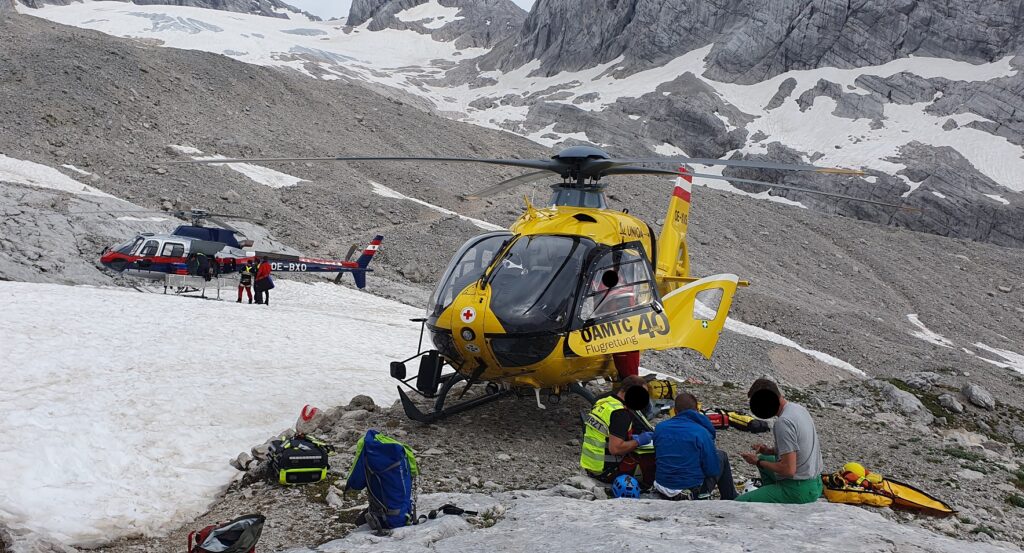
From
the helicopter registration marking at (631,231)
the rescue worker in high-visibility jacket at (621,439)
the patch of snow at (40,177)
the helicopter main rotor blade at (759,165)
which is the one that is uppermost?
the helicopter main rotor blade at (759,165)

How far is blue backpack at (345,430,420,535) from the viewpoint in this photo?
5.25 meters

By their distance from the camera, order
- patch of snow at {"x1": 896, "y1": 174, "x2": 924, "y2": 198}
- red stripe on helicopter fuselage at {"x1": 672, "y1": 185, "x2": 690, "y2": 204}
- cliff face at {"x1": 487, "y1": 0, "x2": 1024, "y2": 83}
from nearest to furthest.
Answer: red stripe on helicopter fuselage at {"x1": 672, "y1": 185, "x2": 690, "y2": 204}
patch of snow at {"x1": 896, "y1": 174, "x2": 924, "y2": 198}
cliff face at {"x1": 487, "y1": 0, "x2": 1024, "y2": 83}

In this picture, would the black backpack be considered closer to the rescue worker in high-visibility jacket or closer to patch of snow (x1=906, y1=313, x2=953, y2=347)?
the rescue worker in high-visibility jacket

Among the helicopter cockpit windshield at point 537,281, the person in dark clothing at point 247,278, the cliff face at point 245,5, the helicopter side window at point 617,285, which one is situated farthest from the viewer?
the cliff face at point 245,5

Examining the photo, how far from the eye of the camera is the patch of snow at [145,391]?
256 inches

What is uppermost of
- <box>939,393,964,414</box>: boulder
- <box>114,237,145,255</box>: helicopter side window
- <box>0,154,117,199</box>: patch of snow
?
<box>0,154,117,199</box>: patch of snow

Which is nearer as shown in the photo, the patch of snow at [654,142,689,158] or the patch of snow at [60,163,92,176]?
the patch of snow at [60,163,92,176]

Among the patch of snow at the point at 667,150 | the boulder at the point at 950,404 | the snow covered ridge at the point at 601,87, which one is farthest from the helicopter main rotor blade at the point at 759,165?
the patch of snow at the point at 667,150

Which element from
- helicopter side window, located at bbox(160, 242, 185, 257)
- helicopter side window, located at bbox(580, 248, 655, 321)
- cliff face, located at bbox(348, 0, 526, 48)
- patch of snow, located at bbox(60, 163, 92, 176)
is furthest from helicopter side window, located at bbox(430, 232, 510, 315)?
cliff face, located at bbox(348, 0, 526, 48)

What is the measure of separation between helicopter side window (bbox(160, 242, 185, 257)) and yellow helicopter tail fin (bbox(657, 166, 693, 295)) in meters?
13.6

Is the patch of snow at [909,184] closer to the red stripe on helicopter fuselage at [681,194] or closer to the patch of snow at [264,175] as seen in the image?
the patch of snow at [264,175]

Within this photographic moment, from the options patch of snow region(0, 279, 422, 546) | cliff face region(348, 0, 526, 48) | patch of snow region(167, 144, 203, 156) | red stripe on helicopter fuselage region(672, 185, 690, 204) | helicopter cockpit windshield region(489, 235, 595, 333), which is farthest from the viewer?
cliff face region(348, 0, 526, 48)

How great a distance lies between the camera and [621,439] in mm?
6340

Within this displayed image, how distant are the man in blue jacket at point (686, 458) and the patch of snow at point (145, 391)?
455cm
